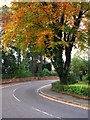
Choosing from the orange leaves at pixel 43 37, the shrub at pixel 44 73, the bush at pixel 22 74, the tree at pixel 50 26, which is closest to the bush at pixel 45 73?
the shrub at pixel 44 73

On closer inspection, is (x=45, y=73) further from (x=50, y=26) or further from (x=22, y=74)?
(x=50, y=26)

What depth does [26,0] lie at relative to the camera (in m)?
31.3

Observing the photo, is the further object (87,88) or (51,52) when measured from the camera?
(51,52)

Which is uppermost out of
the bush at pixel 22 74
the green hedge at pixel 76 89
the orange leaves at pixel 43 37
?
the orange leaves at pixel 43 37

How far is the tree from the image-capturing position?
101 ft

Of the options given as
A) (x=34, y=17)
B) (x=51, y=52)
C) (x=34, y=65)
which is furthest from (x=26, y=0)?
(x=34, y=65)

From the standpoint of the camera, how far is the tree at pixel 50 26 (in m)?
30.8

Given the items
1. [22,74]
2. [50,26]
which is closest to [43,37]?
[50,26]

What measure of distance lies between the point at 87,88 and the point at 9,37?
38.5 ft

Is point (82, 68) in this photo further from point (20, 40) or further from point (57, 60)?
point (20, 40)

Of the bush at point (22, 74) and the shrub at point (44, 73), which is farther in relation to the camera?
the shrub at point (44, 73)

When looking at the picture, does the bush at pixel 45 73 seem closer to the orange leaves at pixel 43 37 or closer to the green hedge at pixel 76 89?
the green hedge at pixel 76 89

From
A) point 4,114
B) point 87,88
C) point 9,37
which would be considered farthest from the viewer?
point 9,37

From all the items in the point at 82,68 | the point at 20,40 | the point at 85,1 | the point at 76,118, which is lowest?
the point at 76,118
